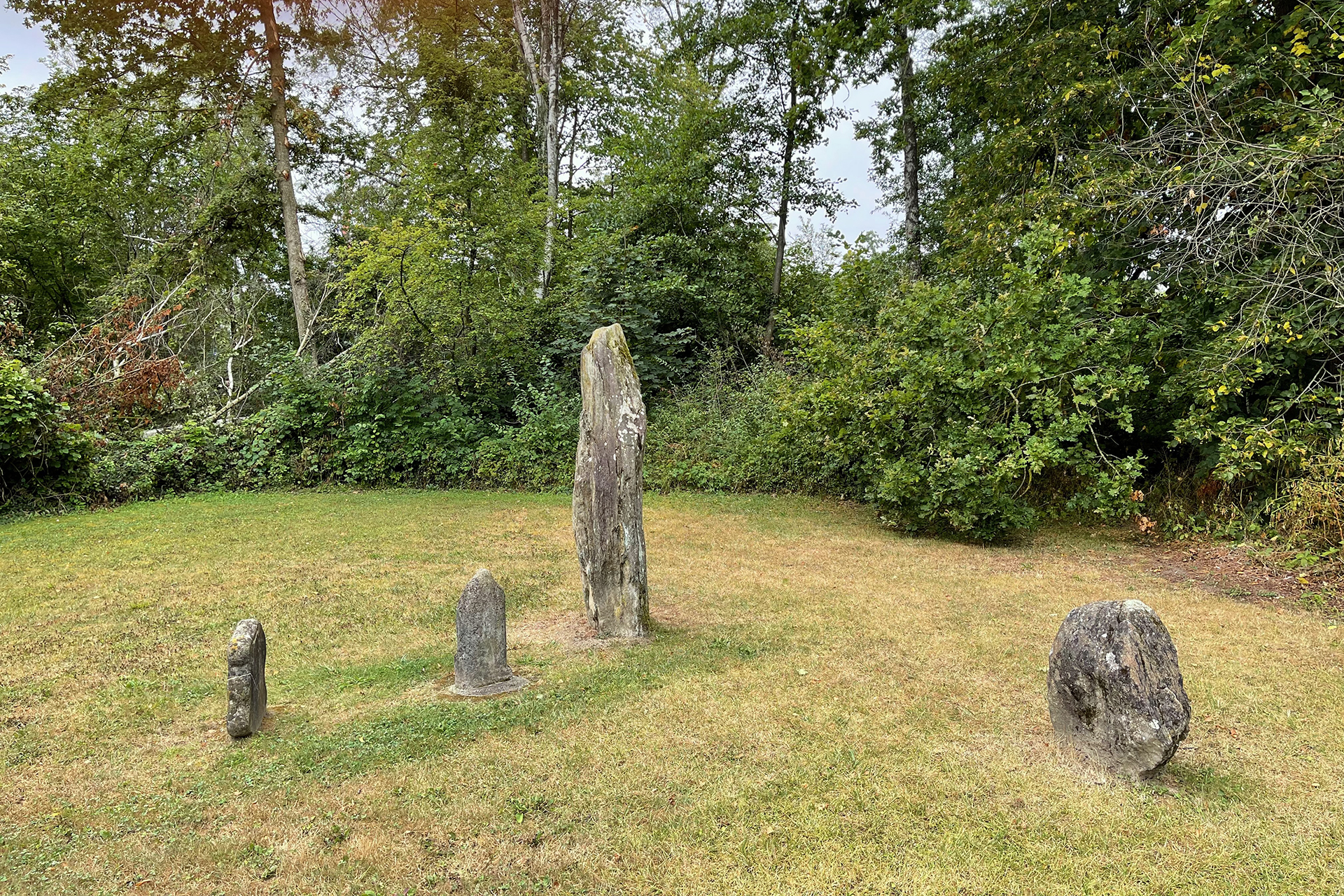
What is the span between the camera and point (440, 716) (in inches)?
200

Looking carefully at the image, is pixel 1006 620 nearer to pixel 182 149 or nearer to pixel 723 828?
pixel 723 828

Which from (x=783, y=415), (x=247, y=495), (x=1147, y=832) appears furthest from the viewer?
(x=247, y=495)

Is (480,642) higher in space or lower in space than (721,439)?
lower

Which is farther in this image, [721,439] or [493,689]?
[721,439]

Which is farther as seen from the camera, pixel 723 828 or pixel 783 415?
→ pixel 783 415

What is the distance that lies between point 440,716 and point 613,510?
2271 mm

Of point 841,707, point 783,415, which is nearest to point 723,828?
point 841,707

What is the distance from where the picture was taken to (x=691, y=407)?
55.8 ft

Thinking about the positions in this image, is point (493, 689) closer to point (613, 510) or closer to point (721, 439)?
point (613, 510)

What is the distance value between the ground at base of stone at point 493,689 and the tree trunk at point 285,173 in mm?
14112

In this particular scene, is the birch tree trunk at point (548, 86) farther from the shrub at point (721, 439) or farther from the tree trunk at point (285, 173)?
the tree trunk at point (285, 173)

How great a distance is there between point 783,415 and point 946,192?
1204cm

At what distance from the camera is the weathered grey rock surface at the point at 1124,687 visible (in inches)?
160

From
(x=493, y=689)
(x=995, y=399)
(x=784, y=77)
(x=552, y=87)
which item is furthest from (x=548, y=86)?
(x=493, y=689)
